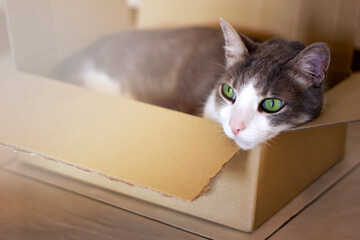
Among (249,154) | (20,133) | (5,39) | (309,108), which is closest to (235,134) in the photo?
(249,154)

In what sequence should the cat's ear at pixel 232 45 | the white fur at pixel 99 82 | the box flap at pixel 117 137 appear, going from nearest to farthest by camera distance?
the box flap at pixel 117 137 → the cat's ear at pixel 232 45 → the white fur at pixel 99 82

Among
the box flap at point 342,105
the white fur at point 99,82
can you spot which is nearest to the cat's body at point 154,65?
the white fur at point 99,82

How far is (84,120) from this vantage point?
1.33 m

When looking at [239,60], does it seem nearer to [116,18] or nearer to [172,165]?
[172,165]

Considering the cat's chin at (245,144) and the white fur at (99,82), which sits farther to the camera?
the white fur at (99,82)

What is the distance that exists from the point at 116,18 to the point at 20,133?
1.09 meters

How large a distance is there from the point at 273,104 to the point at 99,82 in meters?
0.94

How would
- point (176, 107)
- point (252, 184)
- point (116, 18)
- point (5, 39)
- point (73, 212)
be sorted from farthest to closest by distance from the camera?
point (116, 18) → point (5, 39) → point (176, 107) → point (73, 212) → point (252, 184)

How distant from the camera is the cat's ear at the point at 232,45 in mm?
1280

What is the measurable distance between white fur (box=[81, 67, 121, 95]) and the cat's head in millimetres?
734

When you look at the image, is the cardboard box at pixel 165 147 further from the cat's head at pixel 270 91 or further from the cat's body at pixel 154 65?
the cat's body at pixel 154 65

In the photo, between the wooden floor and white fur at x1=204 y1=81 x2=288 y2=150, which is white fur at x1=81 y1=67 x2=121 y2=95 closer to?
the wooden floor

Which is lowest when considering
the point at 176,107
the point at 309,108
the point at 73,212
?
the point at 73,212

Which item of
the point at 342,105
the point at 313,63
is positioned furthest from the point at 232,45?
the point at 342,105
